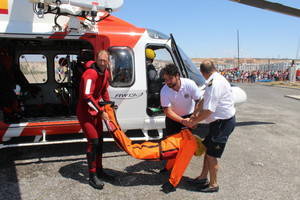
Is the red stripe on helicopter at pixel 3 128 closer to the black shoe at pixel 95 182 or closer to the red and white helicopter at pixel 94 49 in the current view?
the red and white helicopter at pixel 94 49

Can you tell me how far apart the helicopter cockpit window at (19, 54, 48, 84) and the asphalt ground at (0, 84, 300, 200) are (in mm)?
2805

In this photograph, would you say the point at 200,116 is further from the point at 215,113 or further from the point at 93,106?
the point at 93,106

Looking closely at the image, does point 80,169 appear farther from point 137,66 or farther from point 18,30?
point 18,30

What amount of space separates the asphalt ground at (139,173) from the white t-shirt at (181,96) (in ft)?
3.74

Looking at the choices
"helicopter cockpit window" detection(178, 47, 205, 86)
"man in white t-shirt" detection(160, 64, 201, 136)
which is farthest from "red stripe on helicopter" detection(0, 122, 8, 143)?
"helicopter cockpit window" detection(178, 47, 205, 86)

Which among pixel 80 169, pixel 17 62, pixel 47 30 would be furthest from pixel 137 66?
pixel 17 62

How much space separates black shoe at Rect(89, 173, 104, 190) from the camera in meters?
3.59

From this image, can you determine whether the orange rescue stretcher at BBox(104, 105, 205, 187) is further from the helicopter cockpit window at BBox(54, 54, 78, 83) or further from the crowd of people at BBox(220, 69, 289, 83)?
the crowd of people at BBox(220, 69, 289, 83)

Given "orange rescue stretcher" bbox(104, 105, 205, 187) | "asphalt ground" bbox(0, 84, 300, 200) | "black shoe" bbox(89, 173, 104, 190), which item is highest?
"orange rescue stretcher" bbox(104, 105, 205, 187)

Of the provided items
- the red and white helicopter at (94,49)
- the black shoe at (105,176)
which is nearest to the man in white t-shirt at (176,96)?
the black shoe at (105,176)

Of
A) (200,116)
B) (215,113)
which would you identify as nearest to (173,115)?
A: (200,116)

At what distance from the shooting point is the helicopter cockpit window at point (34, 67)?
7.11m

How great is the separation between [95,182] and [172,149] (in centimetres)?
116

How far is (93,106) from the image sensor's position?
3379 mm
